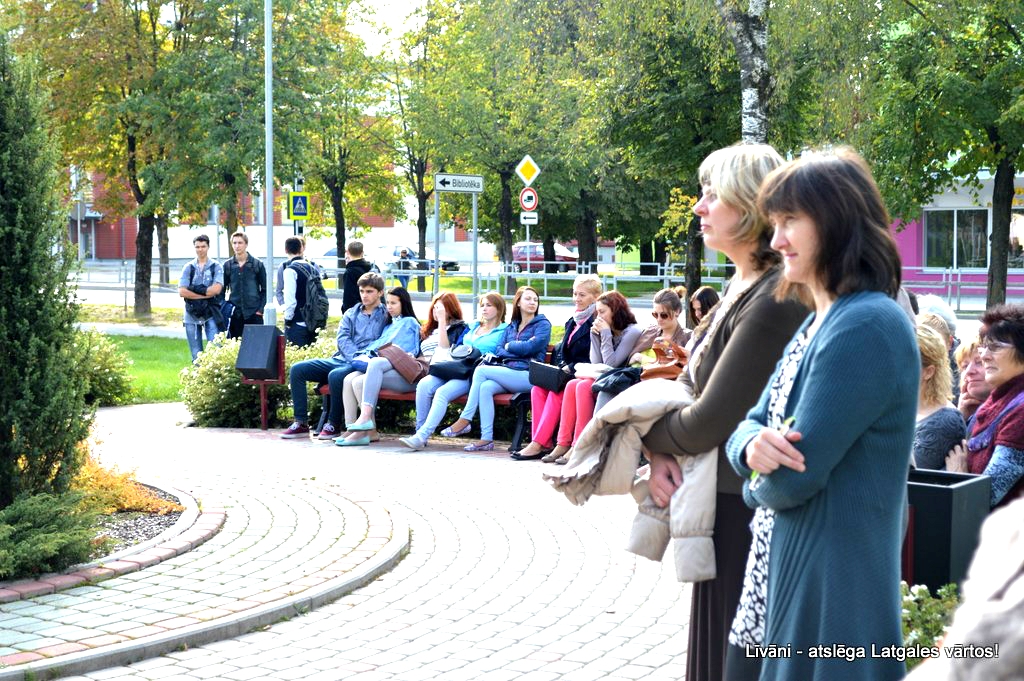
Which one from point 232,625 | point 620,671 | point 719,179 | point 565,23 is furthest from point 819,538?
point 565,23

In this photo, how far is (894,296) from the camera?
2.76 metres

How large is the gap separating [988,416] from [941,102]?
15.4 m

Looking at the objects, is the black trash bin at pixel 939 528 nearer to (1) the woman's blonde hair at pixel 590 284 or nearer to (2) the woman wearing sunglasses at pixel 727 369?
(2) the woman wearing sunglasses at pixel 727 369

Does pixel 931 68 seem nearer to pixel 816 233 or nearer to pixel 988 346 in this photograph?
pixel 988 346

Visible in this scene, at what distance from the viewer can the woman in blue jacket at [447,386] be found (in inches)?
475

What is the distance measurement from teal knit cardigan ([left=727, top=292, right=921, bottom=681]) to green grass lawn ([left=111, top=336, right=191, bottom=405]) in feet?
48.6

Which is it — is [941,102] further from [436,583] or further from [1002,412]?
[1002,412]

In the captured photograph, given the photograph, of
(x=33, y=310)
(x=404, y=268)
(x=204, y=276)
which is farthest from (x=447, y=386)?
(x=404, y=268)

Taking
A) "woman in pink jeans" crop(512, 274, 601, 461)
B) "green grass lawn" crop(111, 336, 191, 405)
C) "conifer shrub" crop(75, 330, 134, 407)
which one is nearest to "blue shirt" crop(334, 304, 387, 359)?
"woman in pink jeans" crop(512, 274, 601, 461)

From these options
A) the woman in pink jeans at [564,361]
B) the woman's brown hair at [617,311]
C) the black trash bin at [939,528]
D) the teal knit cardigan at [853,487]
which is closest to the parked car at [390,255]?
the woman in pink jeans at [564,361]

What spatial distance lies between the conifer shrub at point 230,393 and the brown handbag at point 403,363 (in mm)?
1349

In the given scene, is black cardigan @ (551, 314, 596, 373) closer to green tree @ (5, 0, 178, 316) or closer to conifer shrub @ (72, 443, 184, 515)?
conifer shrub @ (72, 443, 184, 515)

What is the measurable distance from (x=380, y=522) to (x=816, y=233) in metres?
6.02

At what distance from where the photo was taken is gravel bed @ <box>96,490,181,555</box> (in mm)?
7562
